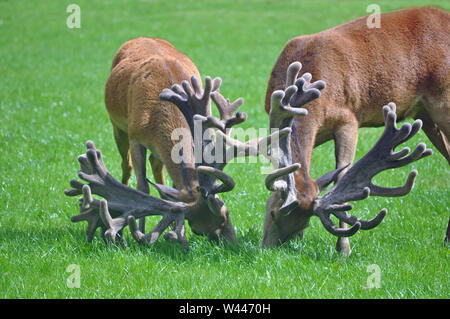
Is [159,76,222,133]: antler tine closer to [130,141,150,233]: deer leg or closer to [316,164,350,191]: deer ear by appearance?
[130,141,150,233]: deer leg

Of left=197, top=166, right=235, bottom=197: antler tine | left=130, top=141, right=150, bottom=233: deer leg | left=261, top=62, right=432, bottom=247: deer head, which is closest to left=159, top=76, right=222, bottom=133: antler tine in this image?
left=197, top=166, right=235, bottom=197: antler tine

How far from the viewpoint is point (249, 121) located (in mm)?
11648

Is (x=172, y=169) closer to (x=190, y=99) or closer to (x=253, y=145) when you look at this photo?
(x=190, y=99)

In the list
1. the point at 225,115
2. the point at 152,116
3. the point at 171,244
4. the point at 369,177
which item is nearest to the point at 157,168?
the point at 152,116

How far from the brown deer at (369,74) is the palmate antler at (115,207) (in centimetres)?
136

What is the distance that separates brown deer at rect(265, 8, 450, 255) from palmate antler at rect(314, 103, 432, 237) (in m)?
0.28

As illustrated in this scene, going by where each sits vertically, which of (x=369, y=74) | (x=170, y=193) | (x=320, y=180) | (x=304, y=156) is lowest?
(x=170, y=193)

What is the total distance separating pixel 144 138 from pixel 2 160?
348cm

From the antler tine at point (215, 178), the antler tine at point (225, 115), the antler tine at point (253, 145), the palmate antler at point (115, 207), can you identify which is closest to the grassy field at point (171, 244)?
the palmate antler at point (115, 207)

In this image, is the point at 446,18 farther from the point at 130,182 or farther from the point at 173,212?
the point at 130,182

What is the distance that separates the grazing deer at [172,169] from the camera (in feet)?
17.3

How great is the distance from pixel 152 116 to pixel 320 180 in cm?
171

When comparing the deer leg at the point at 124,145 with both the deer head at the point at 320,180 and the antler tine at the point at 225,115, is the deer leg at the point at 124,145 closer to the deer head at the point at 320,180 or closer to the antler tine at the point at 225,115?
the antler tine at the point at 225,115

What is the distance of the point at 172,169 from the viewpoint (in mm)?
5605
